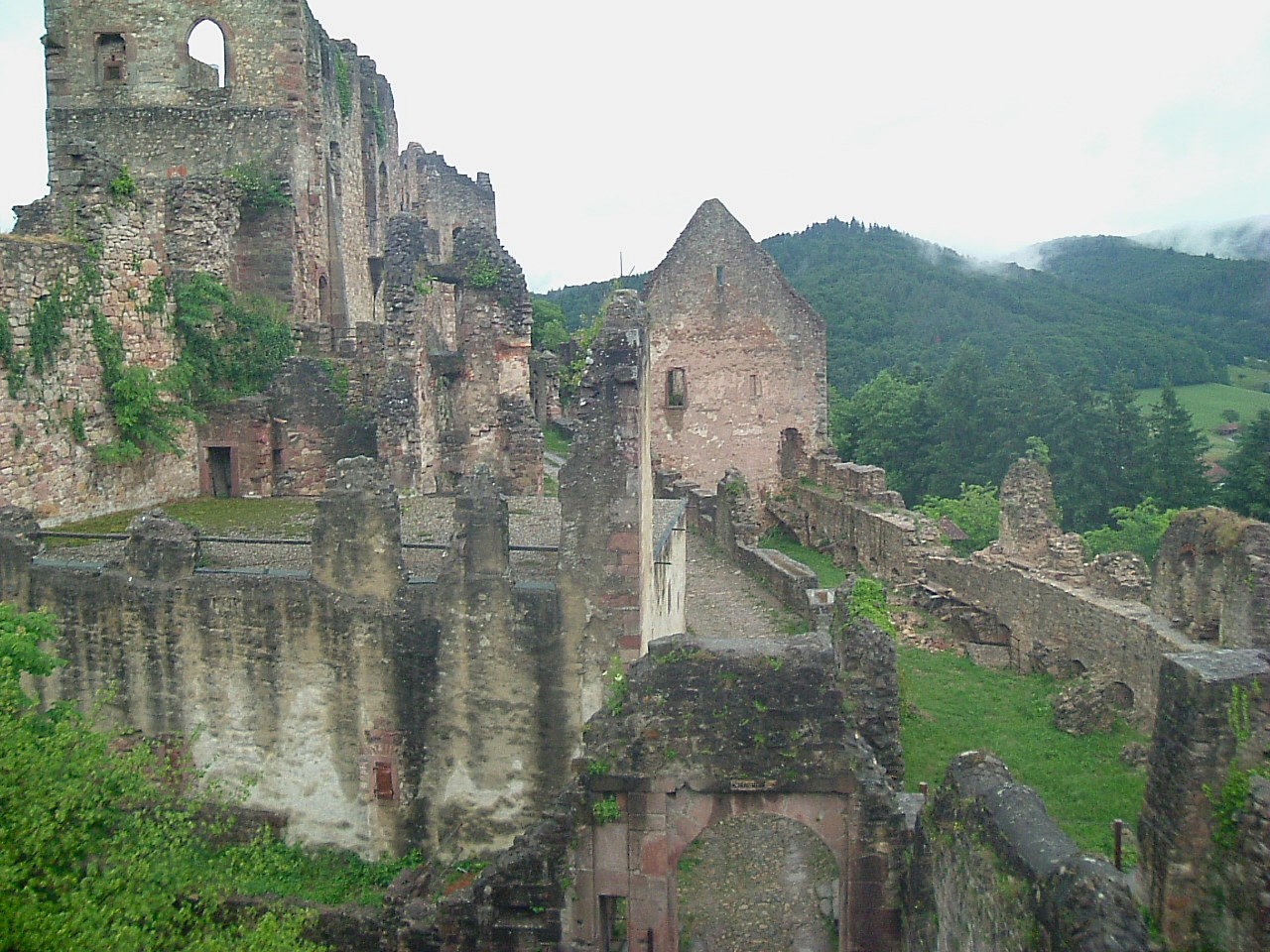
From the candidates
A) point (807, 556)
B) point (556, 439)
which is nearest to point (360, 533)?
point (807, 556)

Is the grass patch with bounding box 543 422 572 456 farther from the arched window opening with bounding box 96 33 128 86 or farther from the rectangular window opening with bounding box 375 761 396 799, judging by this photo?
the rectangular window opening with bounding box 375 761 396 799

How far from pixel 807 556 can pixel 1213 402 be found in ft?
180

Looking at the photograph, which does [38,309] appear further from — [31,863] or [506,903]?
[506,903]

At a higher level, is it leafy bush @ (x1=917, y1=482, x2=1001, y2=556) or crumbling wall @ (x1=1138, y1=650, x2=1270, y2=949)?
crumbling wall @ (x1=1138, y1=650, x2=1270, y2=949)

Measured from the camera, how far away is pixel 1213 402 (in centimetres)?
7531

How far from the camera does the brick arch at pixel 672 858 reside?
1071 centimetres

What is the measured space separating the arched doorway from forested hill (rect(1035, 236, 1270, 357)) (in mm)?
86462

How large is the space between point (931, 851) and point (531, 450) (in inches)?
476

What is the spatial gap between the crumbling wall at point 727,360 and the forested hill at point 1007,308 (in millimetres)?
37255

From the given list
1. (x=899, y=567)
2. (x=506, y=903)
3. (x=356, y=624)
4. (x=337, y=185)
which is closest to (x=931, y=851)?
(x=506, y=903)

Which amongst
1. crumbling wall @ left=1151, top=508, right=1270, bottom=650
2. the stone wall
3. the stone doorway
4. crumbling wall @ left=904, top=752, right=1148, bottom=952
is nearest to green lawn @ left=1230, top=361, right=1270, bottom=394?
the stone wall

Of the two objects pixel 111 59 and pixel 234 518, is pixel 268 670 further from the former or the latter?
pixel 111 59

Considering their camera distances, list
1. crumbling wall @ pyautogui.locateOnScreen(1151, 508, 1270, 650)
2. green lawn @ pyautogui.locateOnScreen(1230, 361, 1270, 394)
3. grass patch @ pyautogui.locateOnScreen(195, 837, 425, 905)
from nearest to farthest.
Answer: grass patch @ pyautogui.locateOnScreen(195, 837, 425, 905)
crumbling wall @ pyautogui.locateOnScreen(1151, 508, 1270, 650)
green lawn @ pyautogui.locateOnScreen(1230, 361, 1270, 394)

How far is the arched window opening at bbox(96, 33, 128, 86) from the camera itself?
2439 cm
